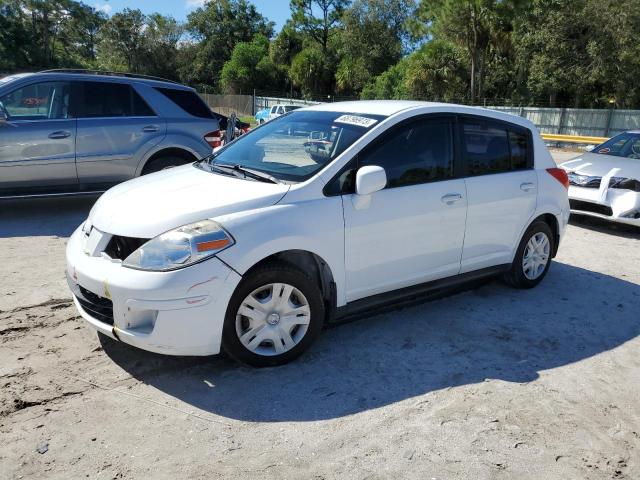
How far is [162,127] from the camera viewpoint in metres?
7.82

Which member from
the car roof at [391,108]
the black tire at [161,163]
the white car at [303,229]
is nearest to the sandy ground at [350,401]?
the white car at [303,229]

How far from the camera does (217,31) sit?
70.2 metres

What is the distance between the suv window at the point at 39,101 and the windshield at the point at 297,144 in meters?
3.67

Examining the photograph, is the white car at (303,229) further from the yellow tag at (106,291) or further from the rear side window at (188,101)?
the rear side window at (188,101)

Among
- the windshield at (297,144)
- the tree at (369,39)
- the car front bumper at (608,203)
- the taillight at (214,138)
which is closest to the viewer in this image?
the windshield at (297,144)

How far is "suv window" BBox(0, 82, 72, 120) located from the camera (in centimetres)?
707

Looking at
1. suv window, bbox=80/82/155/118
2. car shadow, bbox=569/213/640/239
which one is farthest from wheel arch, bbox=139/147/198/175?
car shadow, bbox=569/213/640/239

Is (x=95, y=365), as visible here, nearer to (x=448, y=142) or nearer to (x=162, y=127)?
(x=448, y=142)

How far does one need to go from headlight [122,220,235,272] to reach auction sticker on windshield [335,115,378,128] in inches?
57.6

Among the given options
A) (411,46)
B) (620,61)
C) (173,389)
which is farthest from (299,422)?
(411,46)

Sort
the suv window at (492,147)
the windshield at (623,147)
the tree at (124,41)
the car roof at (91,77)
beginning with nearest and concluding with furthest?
the suv window at (492,147)
the car roof at (91,77)
the windshield at (623,147)
the tree at (124,41)

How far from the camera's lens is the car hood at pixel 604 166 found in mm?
7934

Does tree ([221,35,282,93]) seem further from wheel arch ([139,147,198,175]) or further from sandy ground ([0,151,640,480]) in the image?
sandy ground ([0,151,640,480])

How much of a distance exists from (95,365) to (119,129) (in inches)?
183
